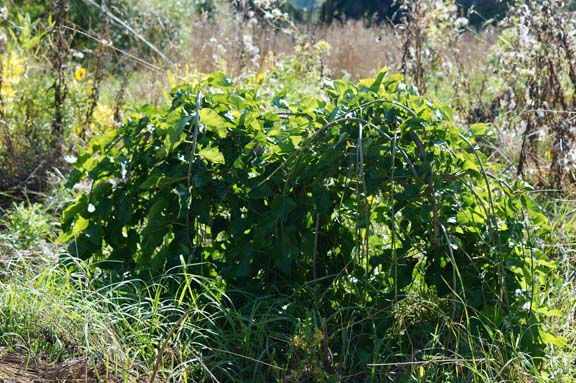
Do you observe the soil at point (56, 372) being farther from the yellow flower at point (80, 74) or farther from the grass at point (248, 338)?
the yellow flower at point (80, 74)

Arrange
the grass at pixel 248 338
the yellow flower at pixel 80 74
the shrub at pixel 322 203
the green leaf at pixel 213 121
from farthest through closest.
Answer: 1. the yellow flower at pixel 80 74
2. the green leaf at pixel 213 121
3. the shrub at pixel 322 203
4. the grass at pixel 248 338

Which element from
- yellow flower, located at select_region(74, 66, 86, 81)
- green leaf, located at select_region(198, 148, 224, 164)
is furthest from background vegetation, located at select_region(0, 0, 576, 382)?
yellow flower, located at select_region(74, 66, 86, 81)

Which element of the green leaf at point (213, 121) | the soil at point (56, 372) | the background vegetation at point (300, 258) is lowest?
the soil at point (56, 372)

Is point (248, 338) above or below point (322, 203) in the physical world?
below

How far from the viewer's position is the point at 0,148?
5.51 meters

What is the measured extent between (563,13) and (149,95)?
319 cm

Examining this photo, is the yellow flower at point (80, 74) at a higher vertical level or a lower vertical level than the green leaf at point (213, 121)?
lower

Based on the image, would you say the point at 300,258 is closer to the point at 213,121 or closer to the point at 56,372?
the point at 213,121

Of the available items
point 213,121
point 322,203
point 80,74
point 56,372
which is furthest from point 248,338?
point 80,74

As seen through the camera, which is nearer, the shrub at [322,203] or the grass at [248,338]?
the grass at [248,338]

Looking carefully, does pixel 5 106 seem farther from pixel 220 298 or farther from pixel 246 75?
pixel 220 298

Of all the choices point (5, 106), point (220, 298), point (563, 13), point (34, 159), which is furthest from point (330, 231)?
point (5, 106)

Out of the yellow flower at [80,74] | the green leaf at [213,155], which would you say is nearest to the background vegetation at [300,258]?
the green leaf at [213,155]

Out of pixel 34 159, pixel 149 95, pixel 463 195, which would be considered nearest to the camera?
pixel 463 195
